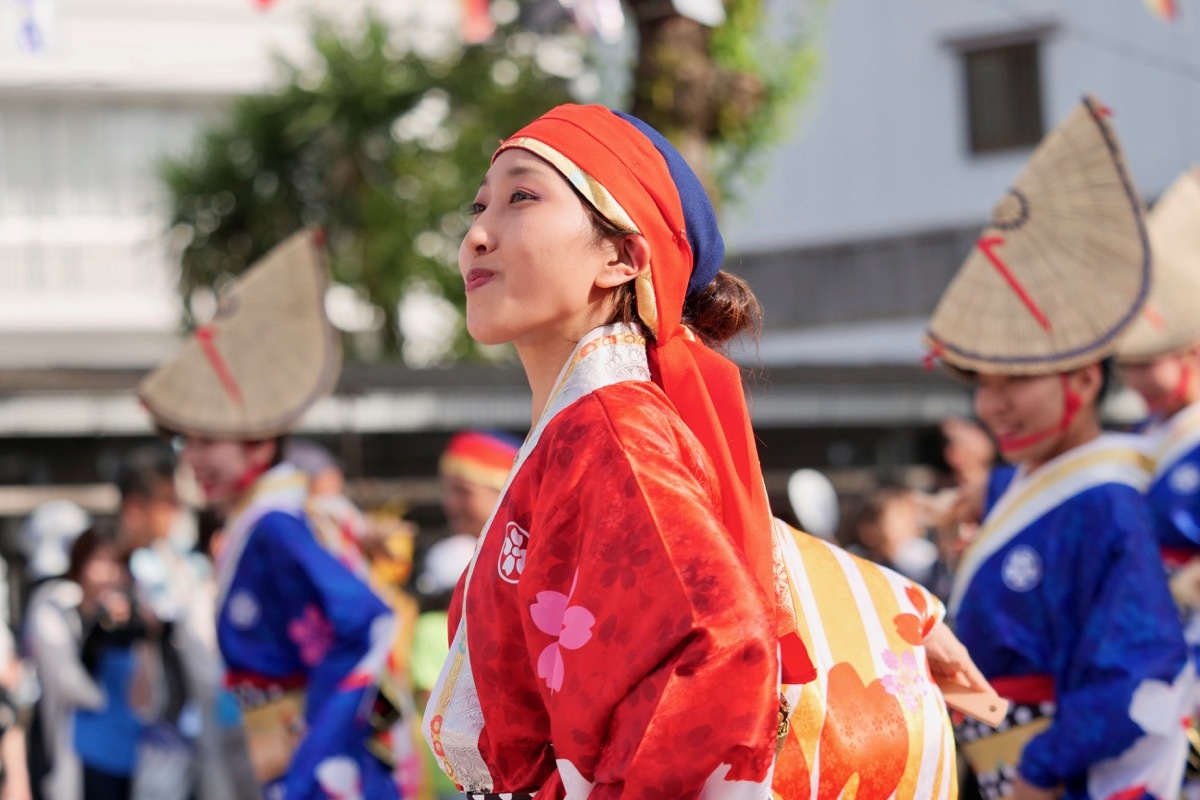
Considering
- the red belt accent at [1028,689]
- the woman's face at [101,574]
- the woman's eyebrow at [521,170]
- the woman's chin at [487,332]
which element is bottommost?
the woman's face at [101,574]

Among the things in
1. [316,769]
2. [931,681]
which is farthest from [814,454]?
[931,681]

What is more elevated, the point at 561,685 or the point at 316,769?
the point at 561,685

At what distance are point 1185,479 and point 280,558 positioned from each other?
2.41 meters

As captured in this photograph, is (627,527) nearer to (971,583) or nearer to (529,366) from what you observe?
(529,366)

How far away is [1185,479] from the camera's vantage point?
4.45 m

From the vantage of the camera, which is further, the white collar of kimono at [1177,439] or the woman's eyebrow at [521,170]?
the white collar of kimono at [1177,439]

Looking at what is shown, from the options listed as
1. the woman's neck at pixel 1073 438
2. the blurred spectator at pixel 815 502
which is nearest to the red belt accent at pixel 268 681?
the woman's neck at pixel 1073 438

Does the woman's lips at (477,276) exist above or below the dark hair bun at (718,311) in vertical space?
above

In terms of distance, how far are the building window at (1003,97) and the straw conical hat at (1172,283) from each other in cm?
1102

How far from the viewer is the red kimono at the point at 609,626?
5.24 ft

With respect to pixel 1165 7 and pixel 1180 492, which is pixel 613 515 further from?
pixel 1165 7

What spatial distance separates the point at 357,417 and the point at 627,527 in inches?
291

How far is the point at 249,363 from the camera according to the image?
14.6ft

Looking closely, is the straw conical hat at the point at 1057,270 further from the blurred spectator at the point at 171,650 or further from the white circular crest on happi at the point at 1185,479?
the blurred spectator at the point at 171,650
